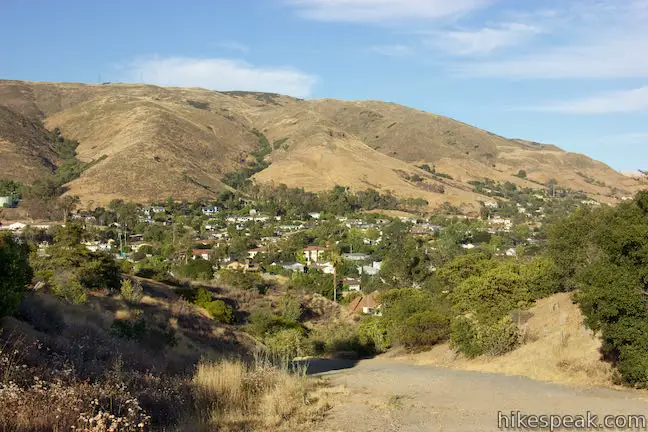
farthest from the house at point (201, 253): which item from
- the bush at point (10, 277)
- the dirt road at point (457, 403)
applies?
the dirt road at point (457, 403)

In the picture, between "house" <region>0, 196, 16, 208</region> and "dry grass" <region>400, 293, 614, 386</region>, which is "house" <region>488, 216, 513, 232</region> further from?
"dry grass" <region>400, 293, 614, 386</region>

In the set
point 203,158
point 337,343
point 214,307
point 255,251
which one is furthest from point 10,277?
point 203,158

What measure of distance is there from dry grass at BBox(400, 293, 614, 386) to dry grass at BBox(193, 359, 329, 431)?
6.30 m

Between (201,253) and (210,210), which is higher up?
(210,210)

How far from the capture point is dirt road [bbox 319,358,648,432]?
7.60 meters

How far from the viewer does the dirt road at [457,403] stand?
299 inches

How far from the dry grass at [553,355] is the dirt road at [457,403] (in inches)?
39.2

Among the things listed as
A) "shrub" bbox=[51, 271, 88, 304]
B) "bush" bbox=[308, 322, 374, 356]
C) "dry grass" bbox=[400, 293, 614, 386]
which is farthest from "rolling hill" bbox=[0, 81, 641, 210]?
"dry grass" bbox=[400, 293, 614, 386]

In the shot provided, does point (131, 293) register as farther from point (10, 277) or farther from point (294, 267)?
point (294, 267)

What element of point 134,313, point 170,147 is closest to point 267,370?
point 134,313

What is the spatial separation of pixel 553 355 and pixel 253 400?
914 cm

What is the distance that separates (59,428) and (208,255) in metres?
60.1

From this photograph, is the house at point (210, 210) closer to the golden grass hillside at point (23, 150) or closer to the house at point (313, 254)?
the house at point (313, 254)

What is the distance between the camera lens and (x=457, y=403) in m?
9.24
